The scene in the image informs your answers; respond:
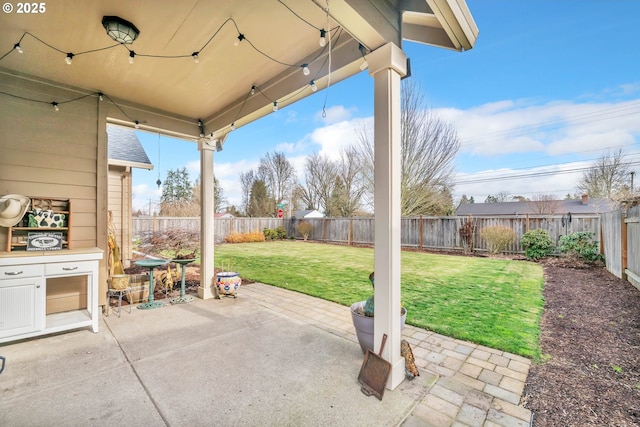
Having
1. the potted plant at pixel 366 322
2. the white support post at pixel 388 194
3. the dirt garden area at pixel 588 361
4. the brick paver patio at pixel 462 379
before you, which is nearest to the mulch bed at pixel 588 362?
the dirt garden area at pixel 588 361

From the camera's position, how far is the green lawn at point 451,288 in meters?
3.01

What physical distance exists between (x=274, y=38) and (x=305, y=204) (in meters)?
19.1

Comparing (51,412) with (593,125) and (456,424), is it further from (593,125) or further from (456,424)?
(593,125)

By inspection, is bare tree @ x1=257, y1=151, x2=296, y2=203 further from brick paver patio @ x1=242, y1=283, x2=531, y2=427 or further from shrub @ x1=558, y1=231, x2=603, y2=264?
brick paver patio @ x1=242, y1=283, x2=531, y2=427

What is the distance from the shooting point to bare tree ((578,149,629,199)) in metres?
13.2

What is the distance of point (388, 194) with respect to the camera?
1.96 meters

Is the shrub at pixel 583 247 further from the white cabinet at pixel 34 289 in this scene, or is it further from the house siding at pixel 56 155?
the house siding at pixel 56 155

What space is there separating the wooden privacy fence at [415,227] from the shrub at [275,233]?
36 centimetres

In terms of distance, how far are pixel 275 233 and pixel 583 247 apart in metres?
11.7

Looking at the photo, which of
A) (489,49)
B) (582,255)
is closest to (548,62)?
(489,49)

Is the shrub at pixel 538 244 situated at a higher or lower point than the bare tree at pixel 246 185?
lower

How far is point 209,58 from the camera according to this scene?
2.73 meters

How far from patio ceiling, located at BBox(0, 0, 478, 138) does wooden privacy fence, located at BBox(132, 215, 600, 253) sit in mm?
6876

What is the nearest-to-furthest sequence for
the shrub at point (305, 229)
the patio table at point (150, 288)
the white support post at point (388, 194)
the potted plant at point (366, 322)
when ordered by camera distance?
the white support post at point (388, 194) → the potted plant at point (366, 322) → the patio table at point (150, 288) → the shrub at point (305, 229)
